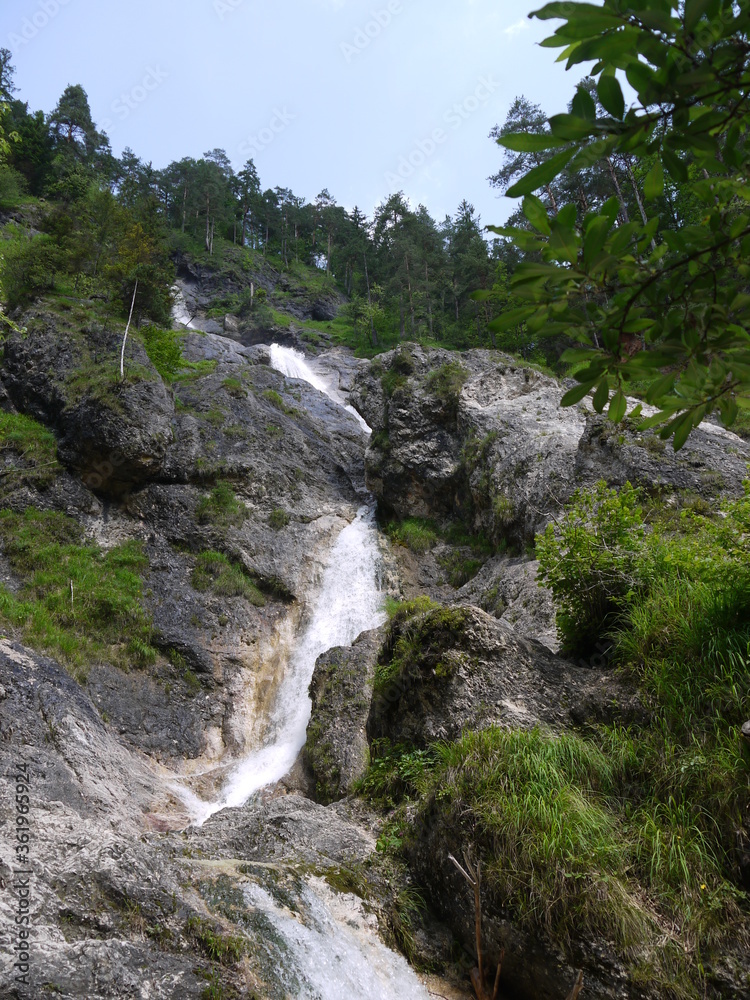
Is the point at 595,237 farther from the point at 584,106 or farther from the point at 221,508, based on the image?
the point at 221,508

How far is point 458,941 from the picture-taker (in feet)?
16.7

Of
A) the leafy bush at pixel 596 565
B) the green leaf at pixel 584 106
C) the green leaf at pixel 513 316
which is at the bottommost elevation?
the leafy bush at pixel 596 565

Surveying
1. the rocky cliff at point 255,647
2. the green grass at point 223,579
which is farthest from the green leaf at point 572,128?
the green grass at point 223,579

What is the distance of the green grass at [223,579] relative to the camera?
645 inches

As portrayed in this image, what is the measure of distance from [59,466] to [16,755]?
1089 centimetres

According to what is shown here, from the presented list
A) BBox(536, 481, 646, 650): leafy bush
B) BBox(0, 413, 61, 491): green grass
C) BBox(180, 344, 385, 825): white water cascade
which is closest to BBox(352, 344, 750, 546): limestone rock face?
BBox(180, 344, 385, 825): white water cascade

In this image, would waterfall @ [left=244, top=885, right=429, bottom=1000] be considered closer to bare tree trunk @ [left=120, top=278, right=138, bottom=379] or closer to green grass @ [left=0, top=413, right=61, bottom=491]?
green grass @ [left=0, top=413, right=61, bottom=491]

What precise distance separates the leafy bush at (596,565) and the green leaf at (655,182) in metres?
5.10

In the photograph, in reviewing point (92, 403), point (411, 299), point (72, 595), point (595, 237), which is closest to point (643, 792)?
point (595, 237)

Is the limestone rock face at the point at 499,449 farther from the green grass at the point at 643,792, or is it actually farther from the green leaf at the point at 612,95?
the green leaf at the point at 612,95

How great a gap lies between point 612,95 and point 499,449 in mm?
15055

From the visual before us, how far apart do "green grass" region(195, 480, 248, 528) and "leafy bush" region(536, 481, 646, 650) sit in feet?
42.7

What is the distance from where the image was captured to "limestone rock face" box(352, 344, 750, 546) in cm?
1204

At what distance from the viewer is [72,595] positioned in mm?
13883
